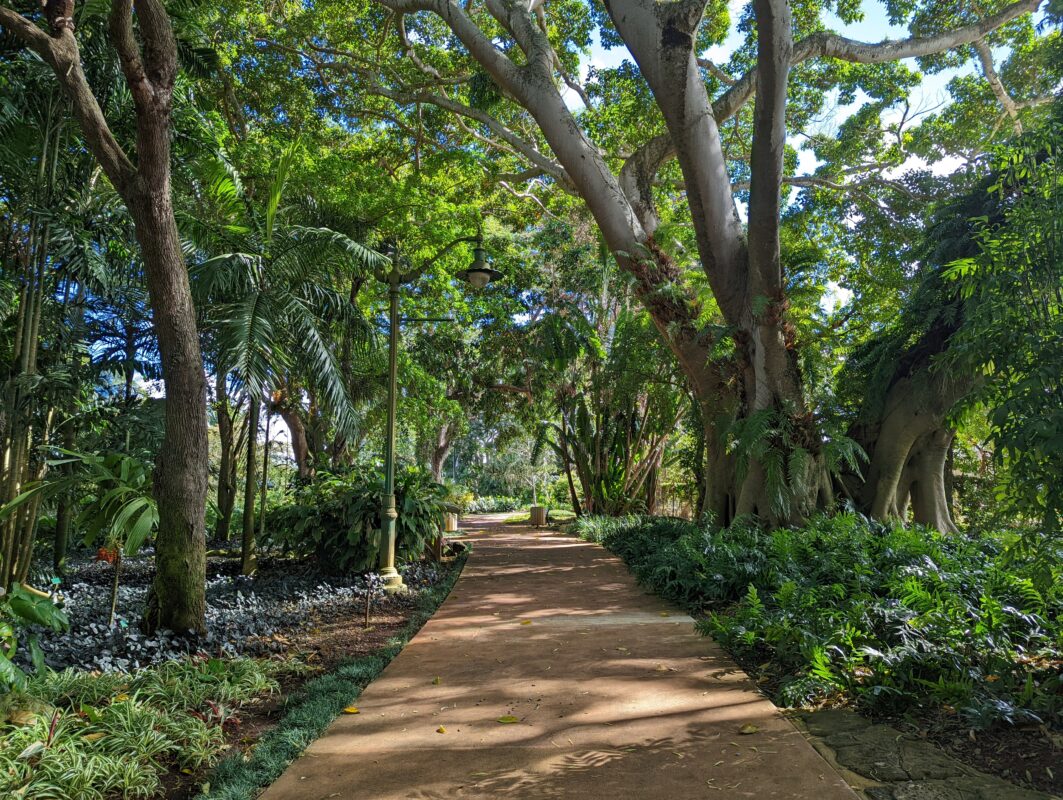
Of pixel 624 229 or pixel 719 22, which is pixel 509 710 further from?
pixel 719 22

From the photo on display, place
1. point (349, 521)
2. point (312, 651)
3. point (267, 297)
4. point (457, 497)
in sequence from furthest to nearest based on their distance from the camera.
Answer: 1. point (457, 497)
2. point (349, 521)
3. point (267, 297)
4. point (312, 651)

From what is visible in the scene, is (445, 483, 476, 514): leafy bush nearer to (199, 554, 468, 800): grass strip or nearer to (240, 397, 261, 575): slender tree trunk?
(240, 397, 261, 575): slender tree trunk

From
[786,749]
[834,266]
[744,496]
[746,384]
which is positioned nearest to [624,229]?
[746,384]

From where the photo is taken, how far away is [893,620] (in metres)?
3.96

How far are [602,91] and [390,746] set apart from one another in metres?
12.9

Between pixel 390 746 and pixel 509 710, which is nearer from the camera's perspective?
pixel 390 746

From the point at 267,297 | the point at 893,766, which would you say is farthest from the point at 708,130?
the point at 893,766

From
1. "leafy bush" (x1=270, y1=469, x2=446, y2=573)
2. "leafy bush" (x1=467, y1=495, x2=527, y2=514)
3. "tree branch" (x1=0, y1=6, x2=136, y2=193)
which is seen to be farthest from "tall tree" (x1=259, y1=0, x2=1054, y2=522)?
"leafy bush" (x1=467, y1=495, x2=527, y2=514)

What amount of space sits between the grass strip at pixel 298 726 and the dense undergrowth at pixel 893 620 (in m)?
2.60

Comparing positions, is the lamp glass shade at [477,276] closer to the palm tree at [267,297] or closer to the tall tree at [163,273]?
the palm tree at [267,297]

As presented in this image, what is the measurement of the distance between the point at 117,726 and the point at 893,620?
4.32 meters

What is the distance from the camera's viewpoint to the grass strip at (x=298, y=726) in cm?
287

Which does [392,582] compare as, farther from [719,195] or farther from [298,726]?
[719,195]

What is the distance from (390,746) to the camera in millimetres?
3301
